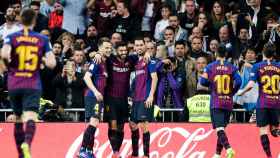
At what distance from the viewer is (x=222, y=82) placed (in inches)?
805

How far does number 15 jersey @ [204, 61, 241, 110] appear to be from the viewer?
66.9 feet

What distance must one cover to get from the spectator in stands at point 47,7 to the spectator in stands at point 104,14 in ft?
3.61

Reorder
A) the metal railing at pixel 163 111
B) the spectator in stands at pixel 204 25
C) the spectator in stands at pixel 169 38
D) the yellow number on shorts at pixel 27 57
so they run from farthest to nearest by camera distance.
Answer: the spectator in stands at pixel 204 25
the spectator in stands at pixel 169 38
the metal railing at pixel 163 111
the yellow number on shorts at pixel 27 57

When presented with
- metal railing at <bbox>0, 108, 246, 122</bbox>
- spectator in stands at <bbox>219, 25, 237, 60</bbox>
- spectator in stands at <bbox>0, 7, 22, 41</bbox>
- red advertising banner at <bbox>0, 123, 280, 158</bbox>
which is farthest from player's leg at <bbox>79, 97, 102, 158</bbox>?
spectator in stands at <bbox>219, 25, 237, 60</bbox>

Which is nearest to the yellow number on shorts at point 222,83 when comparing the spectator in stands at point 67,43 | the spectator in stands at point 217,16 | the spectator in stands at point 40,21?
the spectator in stands at point 217,16

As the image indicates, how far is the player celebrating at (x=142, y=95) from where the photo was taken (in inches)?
819

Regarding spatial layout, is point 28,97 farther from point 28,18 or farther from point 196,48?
point 196,48

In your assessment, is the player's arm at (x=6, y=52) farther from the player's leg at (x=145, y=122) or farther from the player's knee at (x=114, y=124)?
the player's leg at (x=145, y=122)

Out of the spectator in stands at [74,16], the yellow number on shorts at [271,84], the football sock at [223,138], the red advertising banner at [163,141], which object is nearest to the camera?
the football sock at [223,138]

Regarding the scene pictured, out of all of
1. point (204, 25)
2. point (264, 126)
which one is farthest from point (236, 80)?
point (204, 25)

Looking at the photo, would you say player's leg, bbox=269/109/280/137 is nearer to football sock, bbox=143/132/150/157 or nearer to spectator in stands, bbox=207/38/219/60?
football sock, bbox=143/132/150/157

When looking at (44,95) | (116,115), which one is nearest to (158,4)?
(44,95)

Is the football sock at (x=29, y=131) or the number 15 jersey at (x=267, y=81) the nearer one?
the football sock at (x=29, y=131)

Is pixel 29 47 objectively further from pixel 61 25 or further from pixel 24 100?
pixel 61 25
